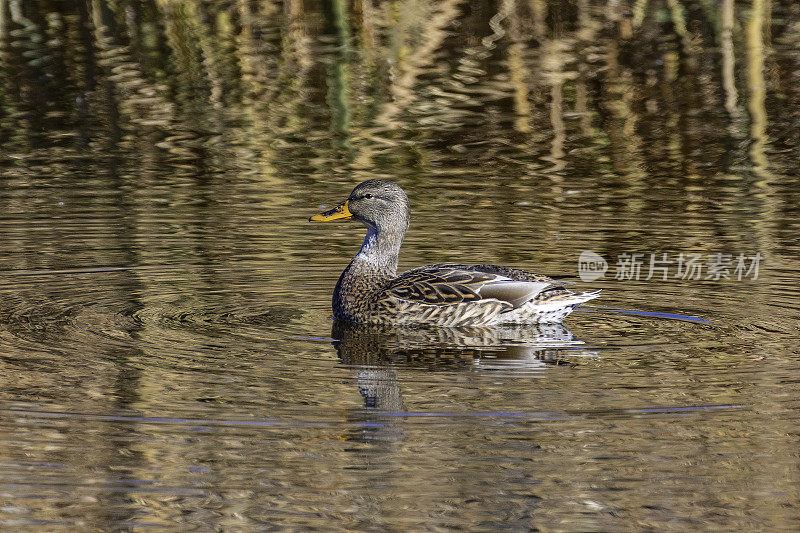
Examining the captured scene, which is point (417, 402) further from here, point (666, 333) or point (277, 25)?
point (277, 25)

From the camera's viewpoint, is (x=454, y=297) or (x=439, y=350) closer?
(x=439, y=350)

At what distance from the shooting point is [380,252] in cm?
966

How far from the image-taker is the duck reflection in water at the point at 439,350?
7500 mm

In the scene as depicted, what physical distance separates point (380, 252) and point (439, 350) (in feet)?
5.22

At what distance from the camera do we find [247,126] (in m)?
16.0

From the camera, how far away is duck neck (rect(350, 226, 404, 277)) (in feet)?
31.2

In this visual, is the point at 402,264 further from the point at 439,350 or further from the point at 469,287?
the point at 439,350

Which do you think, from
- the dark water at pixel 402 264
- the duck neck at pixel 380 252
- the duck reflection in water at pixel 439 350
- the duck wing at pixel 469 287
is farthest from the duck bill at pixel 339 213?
the duck reflection in water at pixel 439 350

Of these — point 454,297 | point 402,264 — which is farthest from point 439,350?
point 402,264

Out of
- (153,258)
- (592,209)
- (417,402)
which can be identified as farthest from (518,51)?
(417,402)

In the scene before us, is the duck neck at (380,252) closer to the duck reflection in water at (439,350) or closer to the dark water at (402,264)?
the dark water at (402,264)

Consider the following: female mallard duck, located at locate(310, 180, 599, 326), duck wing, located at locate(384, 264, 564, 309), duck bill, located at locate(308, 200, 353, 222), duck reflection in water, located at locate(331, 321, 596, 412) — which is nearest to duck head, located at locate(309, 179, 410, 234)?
Result: duck bill, located at locate(308, 200, 353, 222)

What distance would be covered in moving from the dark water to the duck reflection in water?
0.11ft

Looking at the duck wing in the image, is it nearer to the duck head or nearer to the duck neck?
the duck neck
